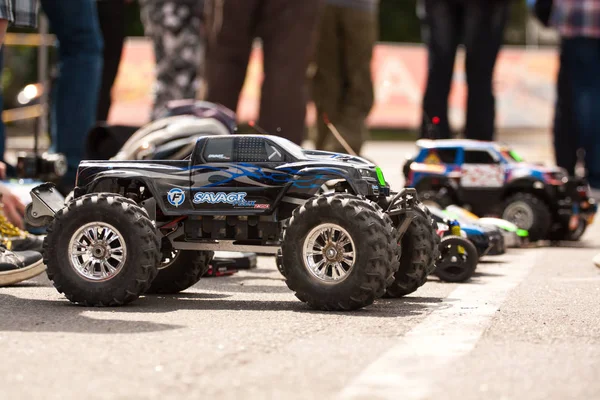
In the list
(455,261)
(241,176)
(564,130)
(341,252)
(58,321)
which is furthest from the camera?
(564,130)

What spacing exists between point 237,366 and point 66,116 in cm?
619

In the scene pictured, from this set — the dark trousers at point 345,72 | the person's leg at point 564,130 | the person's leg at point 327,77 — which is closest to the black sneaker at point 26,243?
the dark trousers at point 345,72

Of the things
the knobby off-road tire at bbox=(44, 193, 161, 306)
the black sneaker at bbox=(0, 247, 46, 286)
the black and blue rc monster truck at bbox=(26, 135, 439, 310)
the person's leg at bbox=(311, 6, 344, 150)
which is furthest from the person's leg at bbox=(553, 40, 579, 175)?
the knobby off-road tire at bbox=(44, 193, 161, 306)

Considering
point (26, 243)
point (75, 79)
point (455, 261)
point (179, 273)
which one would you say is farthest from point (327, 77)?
point (179, 273)

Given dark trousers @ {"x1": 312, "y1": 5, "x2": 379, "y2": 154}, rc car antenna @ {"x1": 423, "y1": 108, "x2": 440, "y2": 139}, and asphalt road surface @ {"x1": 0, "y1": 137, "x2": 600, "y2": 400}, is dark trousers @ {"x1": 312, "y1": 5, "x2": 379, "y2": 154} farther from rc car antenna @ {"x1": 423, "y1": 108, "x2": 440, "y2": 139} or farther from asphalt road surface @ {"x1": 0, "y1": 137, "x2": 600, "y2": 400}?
asphalt road surface @ {"x1": 0, "y1": 137, "x2": 600, "y2": 400}

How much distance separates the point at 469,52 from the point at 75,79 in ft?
13.1

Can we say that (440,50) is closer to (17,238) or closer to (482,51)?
(482,51)

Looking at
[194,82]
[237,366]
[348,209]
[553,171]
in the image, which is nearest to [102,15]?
[194,82]

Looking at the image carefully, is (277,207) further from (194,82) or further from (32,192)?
(194,82)

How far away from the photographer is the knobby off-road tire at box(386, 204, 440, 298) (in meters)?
6.92

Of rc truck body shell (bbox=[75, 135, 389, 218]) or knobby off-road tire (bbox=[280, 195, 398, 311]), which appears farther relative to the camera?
rc truck body shell (bbox=[75, 135, 389, 218])

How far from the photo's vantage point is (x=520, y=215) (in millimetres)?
11719

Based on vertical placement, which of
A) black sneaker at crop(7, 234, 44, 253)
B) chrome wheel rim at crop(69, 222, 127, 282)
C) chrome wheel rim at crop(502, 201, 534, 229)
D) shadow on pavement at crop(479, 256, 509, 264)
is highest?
chrome wheel rim at crop(69, 222, 127, 282)

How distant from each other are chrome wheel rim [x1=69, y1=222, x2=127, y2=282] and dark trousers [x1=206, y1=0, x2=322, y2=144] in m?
3.86
